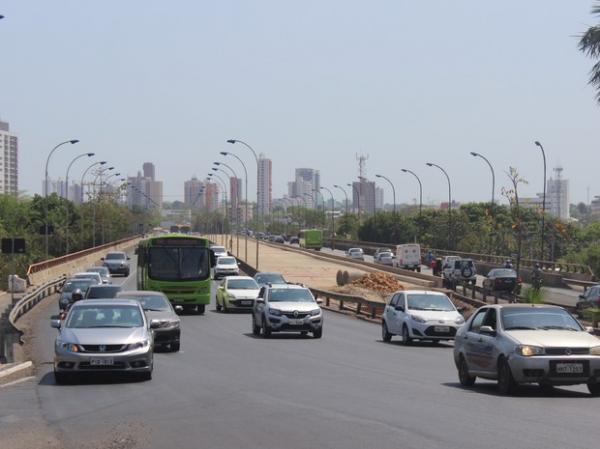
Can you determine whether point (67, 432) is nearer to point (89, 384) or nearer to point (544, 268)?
point (89, 384)

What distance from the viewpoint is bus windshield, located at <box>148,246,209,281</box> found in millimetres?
43125

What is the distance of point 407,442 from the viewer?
11914 mm

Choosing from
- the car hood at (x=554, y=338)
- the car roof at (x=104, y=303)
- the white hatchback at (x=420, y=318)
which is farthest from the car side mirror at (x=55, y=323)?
the white hatchback at (x=420, y=318)

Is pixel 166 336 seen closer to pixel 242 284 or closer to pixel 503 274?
pixel 242 284

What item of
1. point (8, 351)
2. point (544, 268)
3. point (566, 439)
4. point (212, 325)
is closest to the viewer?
point (566, 439)

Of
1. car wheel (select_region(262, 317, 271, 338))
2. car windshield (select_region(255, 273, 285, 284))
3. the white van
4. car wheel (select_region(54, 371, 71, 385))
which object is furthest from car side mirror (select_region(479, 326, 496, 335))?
the white van

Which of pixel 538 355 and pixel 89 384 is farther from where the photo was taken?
pixel 89 384

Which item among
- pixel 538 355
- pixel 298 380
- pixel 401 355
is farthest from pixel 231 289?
pixel 538 355

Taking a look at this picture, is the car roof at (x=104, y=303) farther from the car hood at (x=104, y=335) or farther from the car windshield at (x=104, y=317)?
the car hood at (x=104, y=335)

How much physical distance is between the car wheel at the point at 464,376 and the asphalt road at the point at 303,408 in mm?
154

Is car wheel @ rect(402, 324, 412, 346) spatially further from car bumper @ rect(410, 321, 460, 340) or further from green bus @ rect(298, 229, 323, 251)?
green bus @ rect(298, 229, 323, 251)

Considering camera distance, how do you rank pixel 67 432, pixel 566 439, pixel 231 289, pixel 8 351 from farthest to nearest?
pixel 231 289 → pixel 8 351 → pixel 67 432 → pixel 566 439

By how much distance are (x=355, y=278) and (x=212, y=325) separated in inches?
1254

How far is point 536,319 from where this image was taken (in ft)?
58.6
